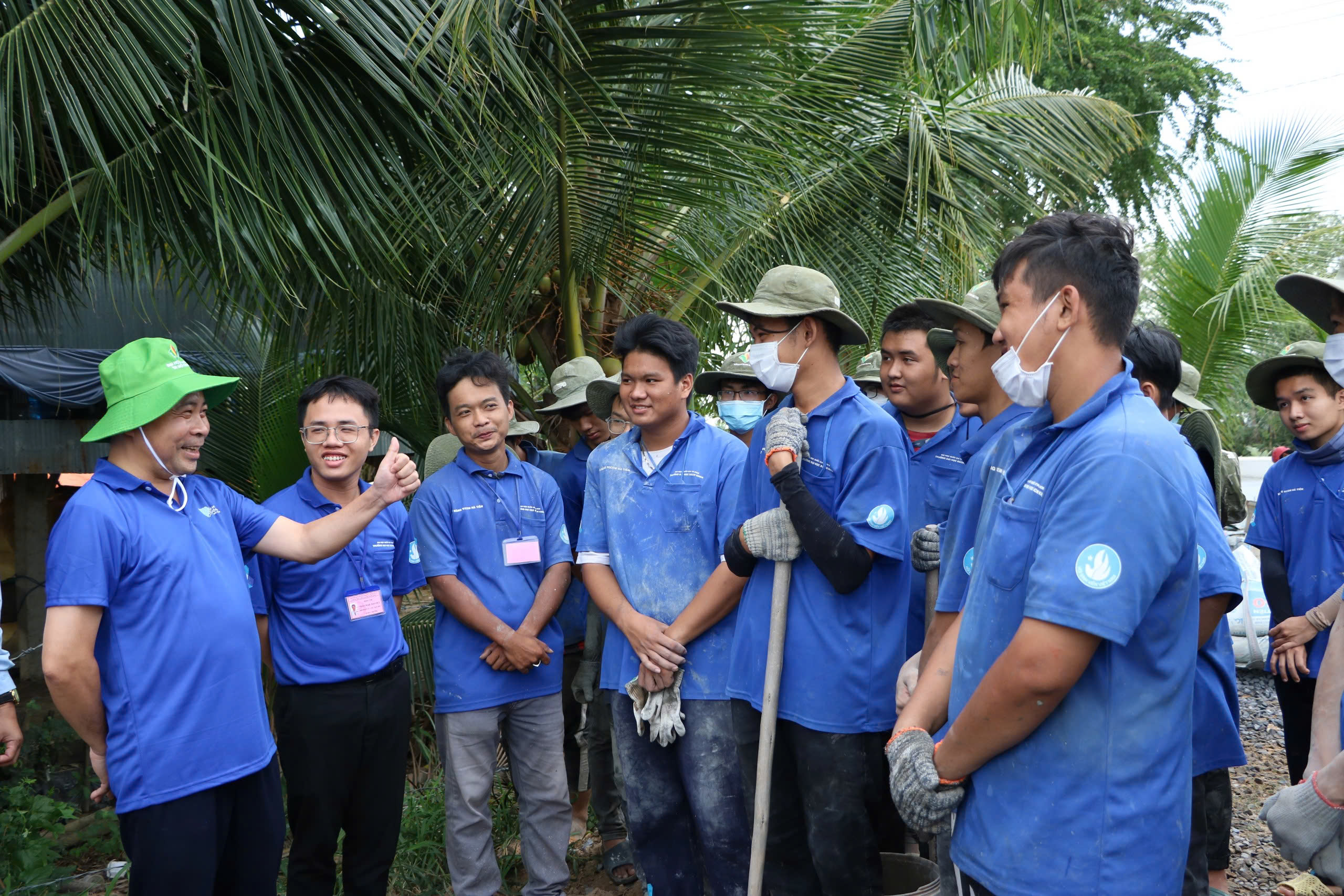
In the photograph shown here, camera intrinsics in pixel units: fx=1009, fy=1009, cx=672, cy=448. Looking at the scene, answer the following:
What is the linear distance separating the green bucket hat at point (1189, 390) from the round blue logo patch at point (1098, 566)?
2614mm

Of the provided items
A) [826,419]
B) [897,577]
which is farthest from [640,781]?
[826,419]

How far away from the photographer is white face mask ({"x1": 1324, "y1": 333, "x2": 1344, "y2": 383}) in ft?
7.52

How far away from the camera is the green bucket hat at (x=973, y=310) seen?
110 inches

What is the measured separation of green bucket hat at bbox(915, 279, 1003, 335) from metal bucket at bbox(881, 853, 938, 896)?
1.52m

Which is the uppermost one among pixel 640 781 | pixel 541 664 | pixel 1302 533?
pixel 1302 533

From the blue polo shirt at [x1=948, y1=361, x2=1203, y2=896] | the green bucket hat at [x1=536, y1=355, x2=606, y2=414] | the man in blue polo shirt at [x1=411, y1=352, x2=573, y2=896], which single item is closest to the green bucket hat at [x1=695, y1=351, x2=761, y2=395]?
the green bucket hat at [x1=536, y1=355, x2=606, y2=414]

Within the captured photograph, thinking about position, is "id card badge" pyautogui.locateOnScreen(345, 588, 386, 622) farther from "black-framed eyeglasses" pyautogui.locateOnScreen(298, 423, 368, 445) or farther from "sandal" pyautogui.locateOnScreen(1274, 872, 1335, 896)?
"sandal" pyautogui.locateOnScreen(1274, 872, 1335, 896)

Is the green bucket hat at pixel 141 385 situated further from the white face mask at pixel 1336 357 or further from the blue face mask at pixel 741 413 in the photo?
the white face mask at pixel 1336 357

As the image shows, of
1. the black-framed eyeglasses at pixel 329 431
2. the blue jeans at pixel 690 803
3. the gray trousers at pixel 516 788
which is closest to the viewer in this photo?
the blue jeans at pixel 690 803

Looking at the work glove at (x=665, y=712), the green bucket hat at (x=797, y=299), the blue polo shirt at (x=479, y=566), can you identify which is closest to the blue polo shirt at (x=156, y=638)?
the blue polo shirt at (x=479, y=566)

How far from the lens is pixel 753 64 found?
4.26 m

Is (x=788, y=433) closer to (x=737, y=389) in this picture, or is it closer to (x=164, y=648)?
(x=164, y=648)

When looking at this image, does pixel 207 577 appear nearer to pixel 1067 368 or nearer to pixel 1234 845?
pixel 1067 368

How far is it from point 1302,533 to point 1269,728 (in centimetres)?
326
